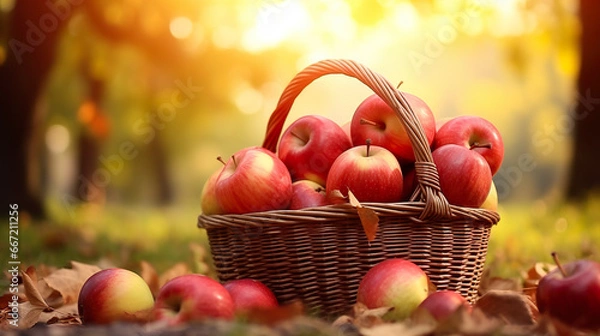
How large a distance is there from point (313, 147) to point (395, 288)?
2.27 ft

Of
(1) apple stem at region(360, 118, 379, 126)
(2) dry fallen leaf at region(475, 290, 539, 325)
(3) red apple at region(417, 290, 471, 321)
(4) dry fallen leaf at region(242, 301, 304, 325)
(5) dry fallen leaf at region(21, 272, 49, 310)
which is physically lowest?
(2) dry fallen leaf at region(475, 290, 539, 325)

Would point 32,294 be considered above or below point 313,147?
below

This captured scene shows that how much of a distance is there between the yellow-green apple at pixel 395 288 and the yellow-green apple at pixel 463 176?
1.10 ft

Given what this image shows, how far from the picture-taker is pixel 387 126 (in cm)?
237

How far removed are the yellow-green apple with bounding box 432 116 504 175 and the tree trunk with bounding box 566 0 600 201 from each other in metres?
3.95

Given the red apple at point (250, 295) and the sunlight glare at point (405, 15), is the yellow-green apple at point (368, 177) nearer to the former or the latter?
the red apple at point (250, 295)

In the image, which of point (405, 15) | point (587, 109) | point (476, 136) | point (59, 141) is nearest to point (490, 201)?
point (476, 136)

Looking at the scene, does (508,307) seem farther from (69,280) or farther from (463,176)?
(69,280)

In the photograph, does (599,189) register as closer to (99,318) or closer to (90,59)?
(99,318)

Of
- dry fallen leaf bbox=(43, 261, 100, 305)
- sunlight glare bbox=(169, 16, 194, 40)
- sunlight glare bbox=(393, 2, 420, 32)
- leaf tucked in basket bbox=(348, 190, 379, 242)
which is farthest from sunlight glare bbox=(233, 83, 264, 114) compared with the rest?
leaf tucked in basket bbox=(348, 190, 379, 242)

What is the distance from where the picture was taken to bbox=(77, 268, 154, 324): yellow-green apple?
2.06 metres

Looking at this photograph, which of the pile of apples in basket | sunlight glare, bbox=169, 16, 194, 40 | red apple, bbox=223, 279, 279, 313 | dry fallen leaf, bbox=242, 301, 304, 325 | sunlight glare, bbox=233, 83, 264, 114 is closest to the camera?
dry fallen leaf, bbox=242, 301, 304, 325

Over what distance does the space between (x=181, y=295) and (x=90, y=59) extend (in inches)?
280

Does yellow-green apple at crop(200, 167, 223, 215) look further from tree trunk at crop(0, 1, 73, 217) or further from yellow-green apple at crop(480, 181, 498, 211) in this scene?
tree trunk at crop(0, 1, 73, 217)
